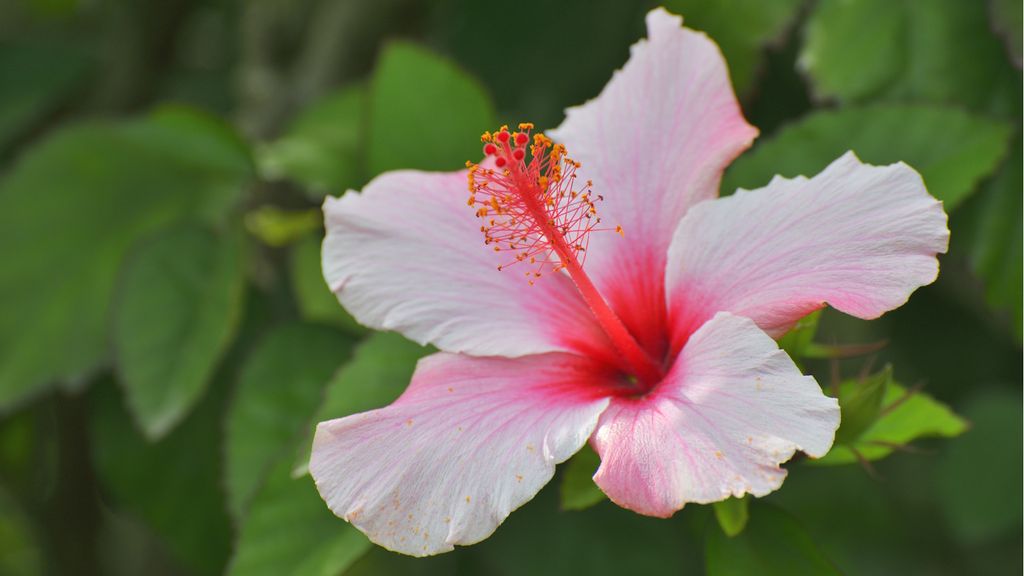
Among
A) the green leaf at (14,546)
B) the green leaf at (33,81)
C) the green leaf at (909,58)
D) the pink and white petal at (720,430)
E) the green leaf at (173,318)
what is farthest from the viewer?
the green leaf at (14,546)

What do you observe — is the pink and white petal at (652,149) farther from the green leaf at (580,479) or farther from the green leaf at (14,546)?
the green leaf at (14,546)

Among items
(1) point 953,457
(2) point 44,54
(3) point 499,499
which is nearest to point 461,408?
(3) point 499,499

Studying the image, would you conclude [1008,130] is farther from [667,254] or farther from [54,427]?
[54,427]

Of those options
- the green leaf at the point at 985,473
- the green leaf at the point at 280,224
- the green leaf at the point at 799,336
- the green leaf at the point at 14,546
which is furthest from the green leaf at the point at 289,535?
the green leaf at the point at 14,546

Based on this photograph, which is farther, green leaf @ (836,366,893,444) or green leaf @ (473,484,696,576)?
green leaf @ (473,484,696,576)

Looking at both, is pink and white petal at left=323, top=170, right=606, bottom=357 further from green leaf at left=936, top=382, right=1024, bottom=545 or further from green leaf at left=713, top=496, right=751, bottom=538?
green leaf at left=936, top=382, right=1024, bottom=545

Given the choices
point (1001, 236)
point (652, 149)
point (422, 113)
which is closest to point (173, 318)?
point (422, 113)

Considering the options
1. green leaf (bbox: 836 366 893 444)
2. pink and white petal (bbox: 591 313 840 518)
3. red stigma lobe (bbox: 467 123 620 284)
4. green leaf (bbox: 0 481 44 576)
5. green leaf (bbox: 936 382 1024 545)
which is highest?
red stigma lobe (bbox: 467 123 620 284)

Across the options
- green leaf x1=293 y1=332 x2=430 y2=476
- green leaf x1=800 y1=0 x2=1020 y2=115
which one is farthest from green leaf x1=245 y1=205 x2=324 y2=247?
green leaf x1=800 y1=0 x2=1020 y2=115
